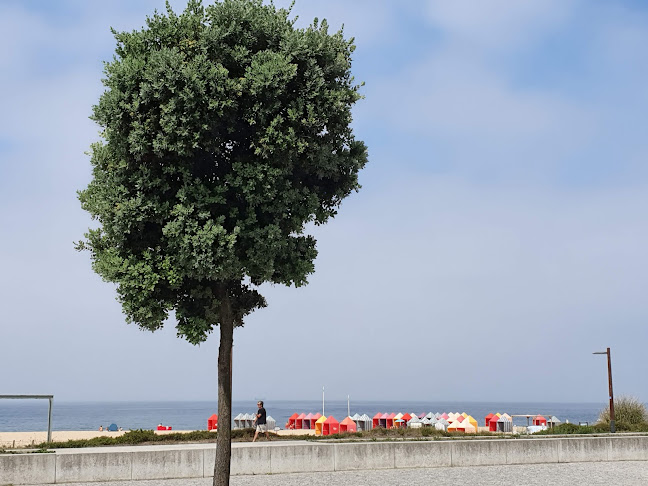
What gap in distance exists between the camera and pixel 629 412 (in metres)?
32.8

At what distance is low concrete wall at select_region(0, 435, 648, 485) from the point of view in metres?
18.5

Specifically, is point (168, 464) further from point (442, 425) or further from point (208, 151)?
point (442, 425)

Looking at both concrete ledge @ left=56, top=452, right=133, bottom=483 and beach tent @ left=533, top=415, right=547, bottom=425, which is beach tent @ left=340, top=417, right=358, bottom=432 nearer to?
concrete ledge @ left=56, top=452, right=133, bottom=483

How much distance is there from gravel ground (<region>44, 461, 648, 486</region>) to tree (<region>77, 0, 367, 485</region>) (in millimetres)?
4521

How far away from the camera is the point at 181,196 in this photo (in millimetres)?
13461

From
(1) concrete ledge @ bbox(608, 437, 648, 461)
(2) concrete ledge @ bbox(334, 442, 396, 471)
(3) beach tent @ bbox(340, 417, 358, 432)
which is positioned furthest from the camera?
(3) beach tent @ bbox(340, 417, 358, 432)

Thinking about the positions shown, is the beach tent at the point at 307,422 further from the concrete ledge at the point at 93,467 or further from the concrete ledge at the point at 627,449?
the concrete ledge at the point at 93,467

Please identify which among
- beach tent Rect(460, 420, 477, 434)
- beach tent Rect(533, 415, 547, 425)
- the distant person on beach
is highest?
the distant person on beach

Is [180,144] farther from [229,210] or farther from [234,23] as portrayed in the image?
[234,23]

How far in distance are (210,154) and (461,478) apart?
1119 cm

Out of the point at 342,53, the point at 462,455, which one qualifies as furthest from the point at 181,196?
the point at 462,455

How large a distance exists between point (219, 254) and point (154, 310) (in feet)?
6.43

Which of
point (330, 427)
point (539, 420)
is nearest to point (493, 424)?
point (539, 420)

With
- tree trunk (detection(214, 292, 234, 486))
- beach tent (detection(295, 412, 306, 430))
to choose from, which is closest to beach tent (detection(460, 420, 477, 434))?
beach tent (detection(295, 412, 306, 430))
